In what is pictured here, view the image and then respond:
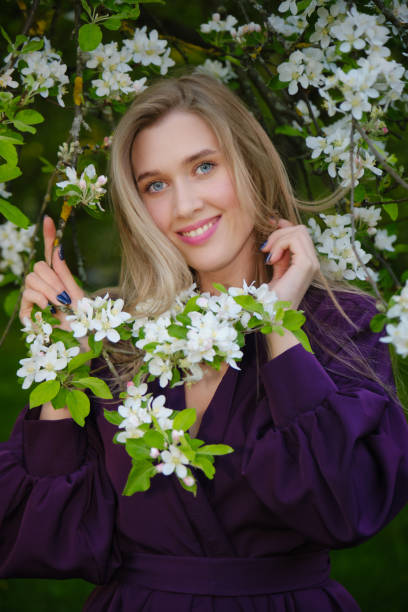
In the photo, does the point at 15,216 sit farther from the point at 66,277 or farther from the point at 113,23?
the point at 113,23

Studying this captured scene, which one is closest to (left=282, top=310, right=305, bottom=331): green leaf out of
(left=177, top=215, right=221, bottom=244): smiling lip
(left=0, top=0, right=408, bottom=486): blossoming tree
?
(left=0, top=0, right=408, bottom=486): blossoming tree

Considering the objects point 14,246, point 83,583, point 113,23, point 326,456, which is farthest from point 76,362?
point 83,583

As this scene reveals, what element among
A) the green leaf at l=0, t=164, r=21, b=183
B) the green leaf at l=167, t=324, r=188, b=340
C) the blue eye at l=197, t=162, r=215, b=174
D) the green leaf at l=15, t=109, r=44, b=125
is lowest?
the green leaf at l=167, t=324, r=188, b=340

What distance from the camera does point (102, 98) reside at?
2.23 m

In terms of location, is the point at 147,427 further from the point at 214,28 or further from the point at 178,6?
the point at 178,6

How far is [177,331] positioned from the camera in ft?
4.66

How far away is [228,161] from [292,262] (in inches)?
17.5

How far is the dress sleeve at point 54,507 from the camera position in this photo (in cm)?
193

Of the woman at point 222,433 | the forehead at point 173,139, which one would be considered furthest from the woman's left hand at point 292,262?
the forehead at point 173,139

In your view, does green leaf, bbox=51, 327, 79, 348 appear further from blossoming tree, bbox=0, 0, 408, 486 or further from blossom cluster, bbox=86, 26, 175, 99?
blossom cluster, bbox=86, 26, 175, 99

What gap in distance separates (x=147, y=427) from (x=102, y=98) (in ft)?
4.09

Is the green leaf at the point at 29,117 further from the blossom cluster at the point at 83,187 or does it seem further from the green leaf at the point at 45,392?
the green leaf at the point at 45,392

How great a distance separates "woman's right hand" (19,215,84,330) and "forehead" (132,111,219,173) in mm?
411

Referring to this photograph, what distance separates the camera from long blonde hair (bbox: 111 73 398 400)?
2.13 m
